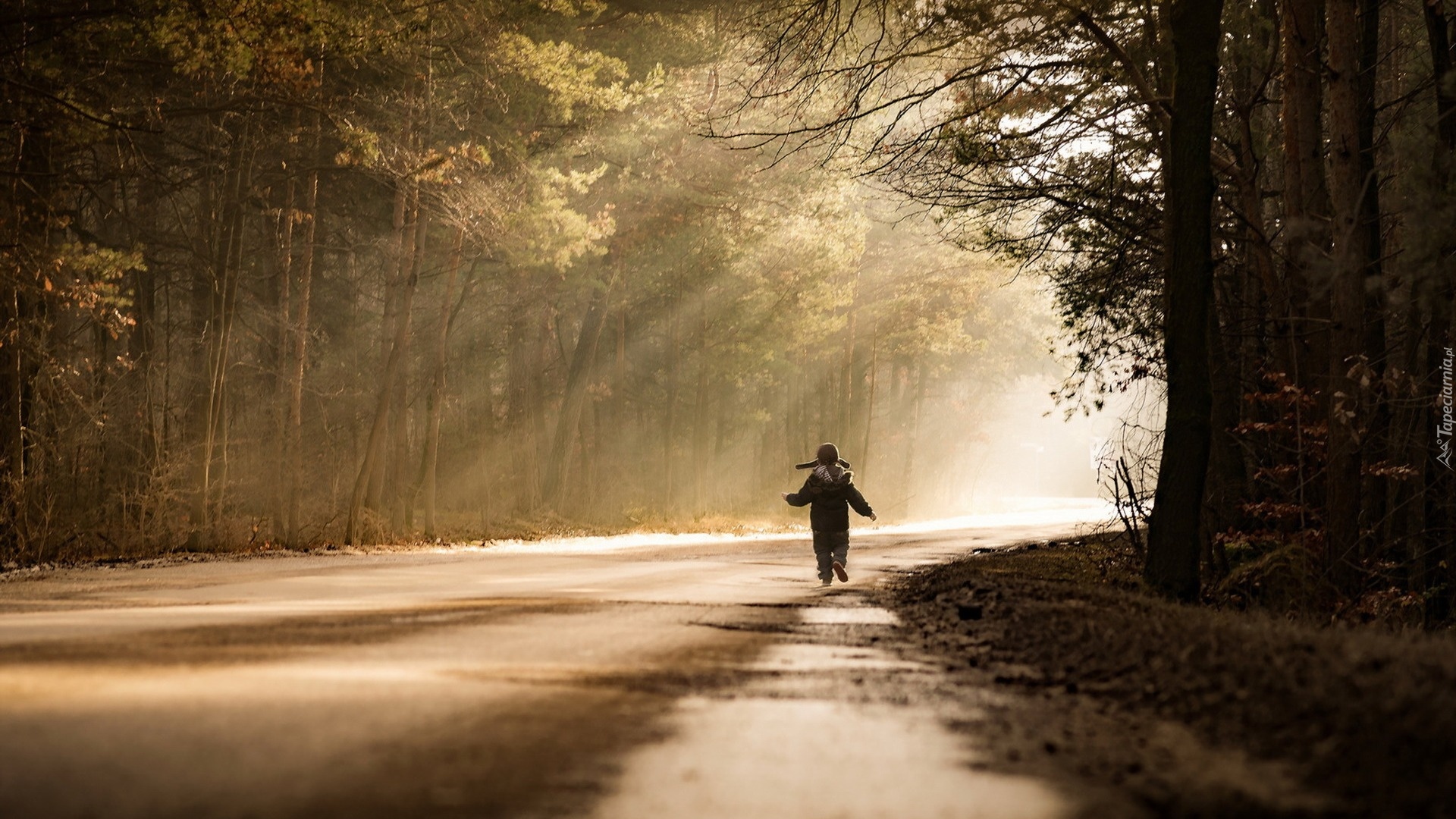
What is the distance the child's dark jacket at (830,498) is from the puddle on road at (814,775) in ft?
35.3

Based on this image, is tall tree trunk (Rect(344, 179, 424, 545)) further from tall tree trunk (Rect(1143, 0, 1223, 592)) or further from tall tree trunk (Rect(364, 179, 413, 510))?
tall tree trunk (Rect(1143, 0, 1223, 592))

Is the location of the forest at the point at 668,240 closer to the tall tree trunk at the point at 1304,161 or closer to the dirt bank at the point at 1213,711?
the tall tree trunk at the point at 1304,161

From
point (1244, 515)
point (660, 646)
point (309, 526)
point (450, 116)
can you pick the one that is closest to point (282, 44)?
point (450, 116)

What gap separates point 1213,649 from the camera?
265 inches

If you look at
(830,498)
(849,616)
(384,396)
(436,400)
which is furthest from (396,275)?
(849,616)

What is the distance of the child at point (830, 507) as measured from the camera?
16453 mm

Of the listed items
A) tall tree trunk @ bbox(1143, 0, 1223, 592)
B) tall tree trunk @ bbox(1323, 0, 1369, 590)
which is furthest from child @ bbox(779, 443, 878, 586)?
tall tree trunk @ bbox(1323, 0, 1369, 590)

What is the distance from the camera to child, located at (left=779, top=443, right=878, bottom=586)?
16453mm

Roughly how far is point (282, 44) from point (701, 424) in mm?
27390

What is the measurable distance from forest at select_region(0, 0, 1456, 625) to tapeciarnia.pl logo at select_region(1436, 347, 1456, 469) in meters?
0.05

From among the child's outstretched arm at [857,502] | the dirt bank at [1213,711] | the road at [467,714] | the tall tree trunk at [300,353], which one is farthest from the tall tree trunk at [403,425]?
the dirt bank at [1213,711]

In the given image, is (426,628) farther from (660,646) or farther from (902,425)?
(902,425)

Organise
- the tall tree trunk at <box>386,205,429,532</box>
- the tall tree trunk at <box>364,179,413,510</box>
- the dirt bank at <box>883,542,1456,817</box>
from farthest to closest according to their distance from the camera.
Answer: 1. the tall tree trunk at <box>386,205,429,532</box>
2. the tall tree trunk at <box>364,179,413,510</box>
3. the dirt bank at <box>883,542,1456,817</box>

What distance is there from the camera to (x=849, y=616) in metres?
11.4
